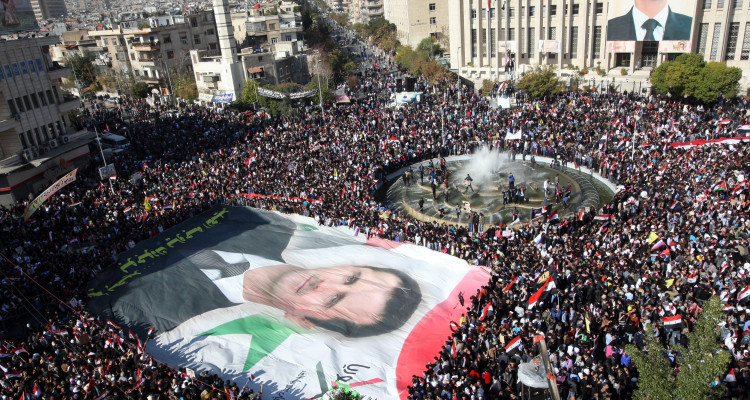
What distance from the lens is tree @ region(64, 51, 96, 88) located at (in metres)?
74.1

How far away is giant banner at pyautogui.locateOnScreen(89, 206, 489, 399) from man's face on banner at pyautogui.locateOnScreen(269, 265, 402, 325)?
5 centimetres

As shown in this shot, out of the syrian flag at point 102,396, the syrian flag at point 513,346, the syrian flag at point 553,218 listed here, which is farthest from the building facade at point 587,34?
the syrian flag at point 102,396

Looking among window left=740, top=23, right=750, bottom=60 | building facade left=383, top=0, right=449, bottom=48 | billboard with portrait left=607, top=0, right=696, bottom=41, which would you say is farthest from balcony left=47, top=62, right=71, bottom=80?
building facade left=383, top=0, right=449, bottom=48

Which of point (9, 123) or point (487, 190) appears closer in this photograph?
point (487, 190)

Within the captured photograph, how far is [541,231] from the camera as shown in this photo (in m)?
25.0

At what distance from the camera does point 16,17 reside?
118ft

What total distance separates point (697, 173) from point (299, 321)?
20.6m

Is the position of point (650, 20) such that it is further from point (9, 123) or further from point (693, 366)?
point (9, 123)

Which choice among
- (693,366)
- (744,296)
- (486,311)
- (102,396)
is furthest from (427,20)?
(693,366)

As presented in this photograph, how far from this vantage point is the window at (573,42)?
5449cm

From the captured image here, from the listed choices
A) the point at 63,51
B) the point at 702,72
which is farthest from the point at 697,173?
the point at 63,51

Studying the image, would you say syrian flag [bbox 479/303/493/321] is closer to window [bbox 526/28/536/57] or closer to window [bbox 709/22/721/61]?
window [bbox 709/22/721/61]

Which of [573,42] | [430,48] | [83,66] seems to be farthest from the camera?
[430,48]

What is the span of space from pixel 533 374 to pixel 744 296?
7.47 meters
